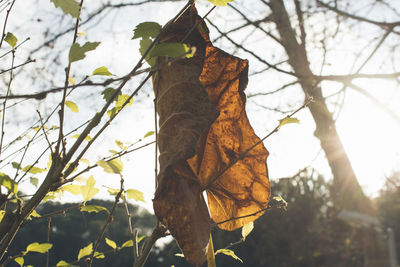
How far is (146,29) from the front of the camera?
684mm

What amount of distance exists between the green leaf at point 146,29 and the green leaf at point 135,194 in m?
0.55

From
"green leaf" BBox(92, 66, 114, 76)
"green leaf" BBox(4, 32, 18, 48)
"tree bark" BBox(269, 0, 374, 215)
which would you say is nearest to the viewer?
"green leaf" BBox(92, 66, 114, 76)

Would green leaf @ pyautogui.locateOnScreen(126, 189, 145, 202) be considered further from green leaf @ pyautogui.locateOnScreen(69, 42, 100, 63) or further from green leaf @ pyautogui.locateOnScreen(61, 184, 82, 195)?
green leaf @ pyautogui.locateOnScreen(69, 42, 100, 63)

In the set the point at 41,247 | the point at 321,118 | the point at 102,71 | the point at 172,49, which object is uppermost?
the point at 321,118

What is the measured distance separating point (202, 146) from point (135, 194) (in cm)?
46

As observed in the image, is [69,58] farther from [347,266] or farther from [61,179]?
[347,266]

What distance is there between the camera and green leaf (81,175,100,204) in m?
0.94

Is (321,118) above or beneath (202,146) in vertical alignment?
above

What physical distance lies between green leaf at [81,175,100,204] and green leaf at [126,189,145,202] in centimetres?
11

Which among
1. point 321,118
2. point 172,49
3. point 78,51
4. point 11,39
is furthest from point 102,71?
point 321,118

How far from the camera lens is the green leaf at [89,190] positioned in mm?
936

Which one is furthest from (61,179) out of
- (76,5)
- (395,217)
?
(395,217)

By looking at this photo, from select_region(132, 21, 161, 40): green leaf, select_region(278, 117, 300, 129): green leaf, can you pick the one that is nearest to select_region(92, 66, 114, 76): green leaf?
select_region(132, 21, 161, 40): green leaf

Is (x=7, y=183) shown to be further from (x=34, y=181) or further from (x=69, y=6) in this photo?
(x=34, y=181)
